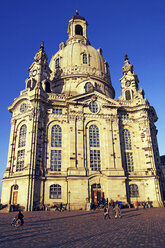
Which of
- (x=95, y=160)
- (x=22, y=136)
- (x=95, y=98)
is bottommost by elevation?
(x=95, y=160)

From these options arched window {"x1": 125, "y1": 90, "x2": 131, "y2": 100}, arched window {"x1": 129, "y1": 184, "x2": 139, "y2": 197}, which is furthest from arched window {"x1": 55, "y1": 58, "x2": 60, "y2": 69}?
arched window {"x1": 129, "y1": 184, "x2": 139, "y2": 197}

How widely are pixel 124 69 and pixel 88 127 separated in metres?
21.9

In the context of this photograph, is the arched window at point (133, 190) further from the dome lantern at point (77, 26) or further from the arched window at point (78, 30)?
the arched window at point (78, 30)

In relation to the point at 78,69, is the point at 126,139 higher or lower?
lower

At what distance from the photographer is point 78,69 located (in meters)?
50.9

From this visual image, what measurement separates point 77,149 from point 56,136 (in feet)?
15.6

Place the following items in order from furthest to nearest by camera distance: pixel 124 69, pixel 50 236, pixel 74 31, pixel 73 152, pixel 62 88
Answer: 1. pixel 74 31
2. pixel 124 69
3. pixel 62 88
4. pixel 73 152
5. pixel 50 236

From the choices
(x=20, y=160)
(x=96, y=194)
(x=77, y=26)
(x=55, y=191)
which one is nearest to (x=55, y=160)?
(x=55, y=191)

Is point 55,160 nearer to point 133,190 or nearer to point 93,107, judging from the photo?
point 93,107


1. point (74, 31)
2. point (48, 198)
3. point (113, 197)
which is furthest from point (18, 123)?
point (74, 31)

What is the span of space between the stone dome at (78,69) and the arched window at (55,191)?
21578mm

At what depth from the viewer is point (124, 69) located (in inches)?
2076

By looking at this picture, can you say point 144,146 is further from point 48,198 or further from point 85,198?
point 48,198

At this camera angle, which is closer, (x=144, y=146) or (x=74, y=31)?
(x=144, y=146)
